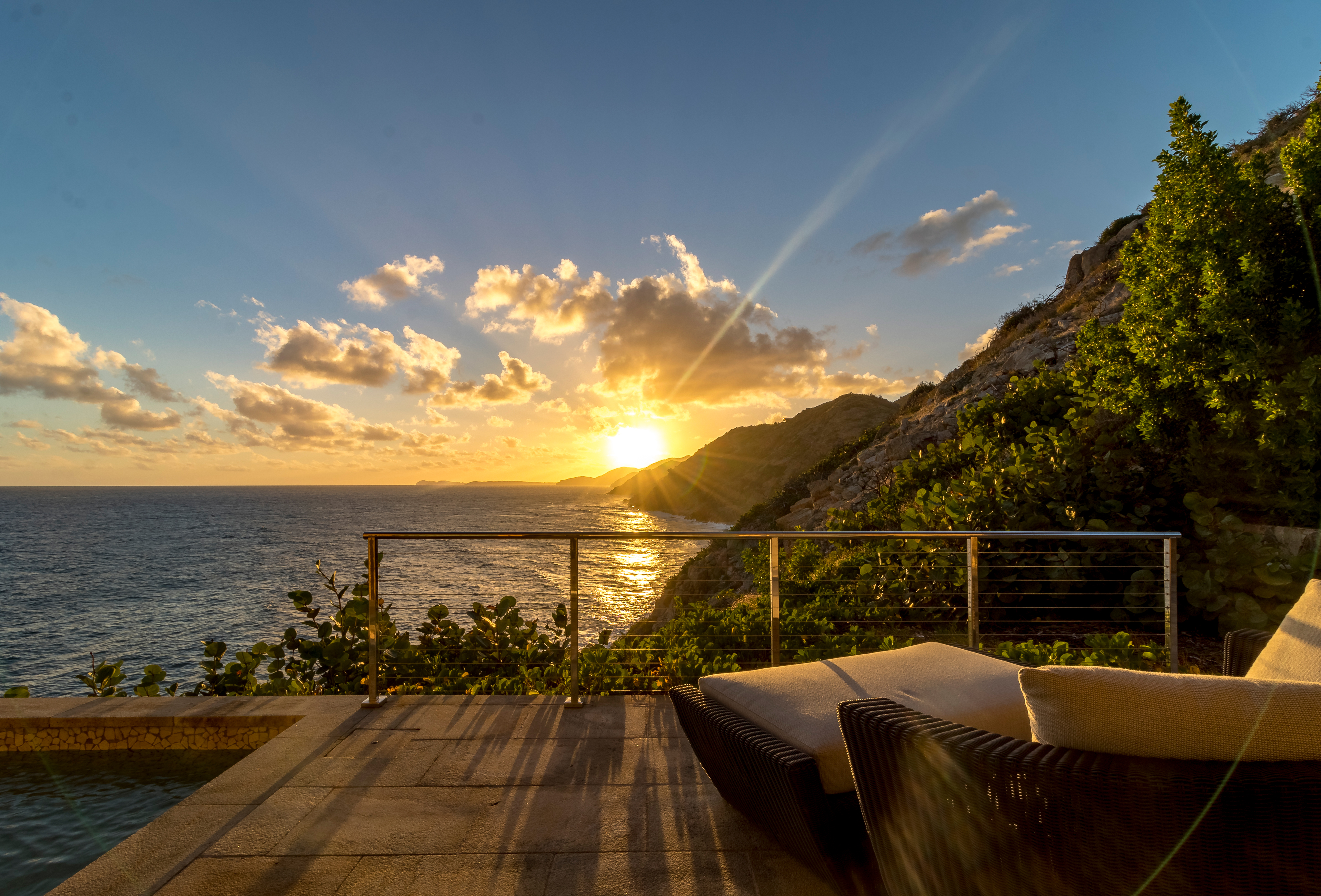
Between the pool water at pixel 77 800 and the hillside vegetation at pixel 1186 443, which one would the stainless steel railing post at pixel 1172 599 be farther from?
the pool water at pixel 77 800

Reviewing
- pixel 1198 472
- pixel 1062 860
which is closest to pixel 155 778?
pixel 1062 860

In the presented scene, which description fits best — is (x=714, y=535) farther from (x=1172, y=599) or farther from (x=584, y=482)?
(x=584, y=482)

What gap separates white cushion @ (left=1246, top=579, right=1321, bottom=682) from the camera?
168 cm

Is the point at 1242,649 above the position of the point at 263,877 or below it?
above

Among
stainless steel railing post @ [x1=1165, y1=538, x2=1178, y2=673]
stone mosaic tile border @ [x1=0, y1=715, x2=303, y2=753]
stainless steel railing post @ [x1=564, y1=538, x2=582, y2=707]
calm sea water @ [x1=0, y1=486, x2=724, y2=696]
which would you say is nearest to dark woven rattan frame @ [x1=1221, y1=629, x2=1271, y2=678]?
stainless steel railing post @ [x1=1165, y1=538, x2=1178, y2=673]

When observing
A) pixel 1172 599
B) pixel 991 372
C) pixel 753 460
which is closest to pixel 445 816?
pixel 1172 599

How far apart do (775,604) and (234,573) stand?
3314 centimetres

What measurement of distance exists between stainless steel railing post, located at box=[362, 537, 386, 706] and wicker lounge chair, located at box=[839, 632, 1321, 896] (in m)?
2.81

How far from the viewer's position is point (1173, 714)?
1016 mm

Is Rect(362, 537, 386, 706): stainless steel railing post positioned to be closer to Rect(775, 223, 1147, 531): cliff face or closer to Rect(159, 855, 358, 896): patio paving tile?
Rect(159, 855, 358, 896): patio paving tile

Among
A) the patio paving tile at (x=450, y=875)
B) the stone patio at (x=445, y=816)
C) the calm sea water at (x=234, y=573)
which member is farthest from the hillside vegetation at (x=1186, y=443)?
the calm sea water at (x=234, y=573)

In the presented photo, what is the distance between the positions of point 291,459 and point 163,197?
3486cm

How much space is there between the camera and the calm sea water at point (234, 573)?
1571cm

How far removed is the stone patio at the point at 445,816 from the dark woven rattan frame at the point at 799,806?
0.65ft
